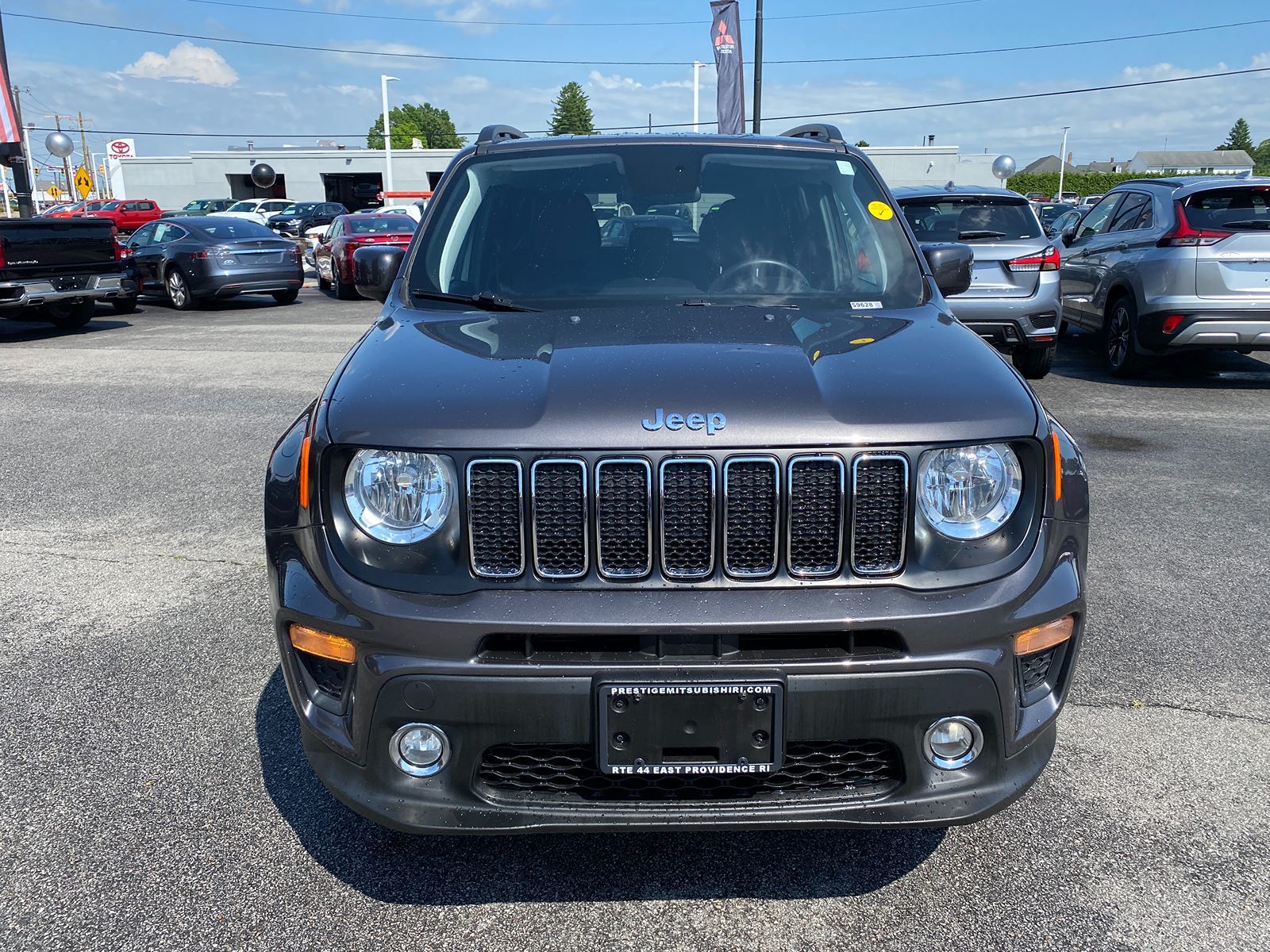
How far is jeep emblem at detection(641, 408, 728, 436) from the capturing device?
87.4 inches

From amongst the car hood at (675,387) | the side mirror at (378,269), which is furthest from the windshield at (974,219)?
the car hood at (675,387)

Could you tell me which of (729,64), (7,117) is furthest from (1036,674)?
(729,64)

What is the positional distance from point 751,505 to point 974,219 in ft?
26.4

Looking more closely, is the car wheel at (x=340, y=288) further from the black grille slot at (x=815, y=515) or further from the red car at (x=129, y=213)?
the red car at (x=129, y=213)

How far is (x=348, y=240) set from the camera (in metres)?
19.5

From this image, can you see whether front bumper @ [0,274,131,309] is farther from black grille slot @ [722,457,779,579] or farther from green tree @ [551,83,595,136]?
green tree @ [551,83,595,136]

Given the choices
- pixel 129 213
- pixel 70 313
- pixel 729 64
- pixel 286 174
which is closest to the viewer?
pixel 70 313

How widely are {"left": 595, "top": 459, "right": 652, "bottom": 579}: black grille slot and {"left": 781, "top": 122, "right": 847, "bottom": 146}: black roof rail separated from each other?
7.46 ft

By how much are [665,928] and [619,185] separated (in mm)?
2410

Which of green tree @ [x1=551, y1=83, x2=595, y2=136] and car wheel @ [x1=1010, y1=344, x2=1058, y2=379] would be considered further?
green tree @ [x1=551, y1=83, x2=595, y2=136]

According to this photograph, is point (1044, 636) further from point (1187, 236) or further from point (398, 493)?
point (1187, 236)

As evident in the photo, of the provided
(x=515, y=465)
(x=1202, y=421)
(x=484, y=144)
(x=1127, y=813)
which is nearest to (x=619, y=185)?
(x=484, y=144)

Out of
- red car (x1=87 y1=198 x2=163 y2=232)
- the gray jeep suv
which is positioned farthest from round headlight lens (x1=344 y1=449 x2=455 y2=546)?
red car (x1=87 y1=198 x2=163 y2=232)

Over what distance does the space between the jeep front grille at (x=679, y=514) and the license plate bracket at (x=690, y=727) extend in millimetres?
239
